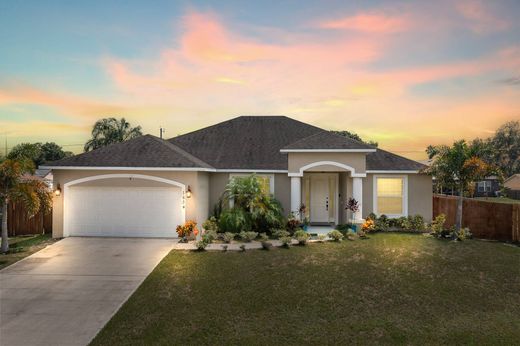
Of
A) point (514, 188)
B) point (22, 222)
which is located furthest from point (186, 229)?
point (514, 188)

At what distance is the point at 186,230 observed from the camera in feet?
46.2

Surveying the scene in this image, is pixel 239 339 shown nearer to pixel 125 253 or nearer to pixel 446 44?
pixel 125 253

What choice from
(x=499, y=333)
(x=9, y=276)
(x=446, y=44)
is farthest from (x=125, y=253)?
(x=446, y=44)

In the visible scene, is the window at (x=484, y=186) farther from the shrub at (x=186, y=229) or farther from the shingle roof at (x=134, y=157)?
the shrub at (x=186, y=229)

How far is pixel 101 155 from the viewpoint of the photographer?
15.7 metres

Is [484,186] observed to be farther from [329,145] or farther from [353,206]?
[329,145]

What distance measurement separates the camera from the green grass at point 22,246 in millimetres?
12164

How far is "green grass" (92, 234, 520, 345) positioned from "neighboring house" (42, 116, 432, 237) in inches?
149

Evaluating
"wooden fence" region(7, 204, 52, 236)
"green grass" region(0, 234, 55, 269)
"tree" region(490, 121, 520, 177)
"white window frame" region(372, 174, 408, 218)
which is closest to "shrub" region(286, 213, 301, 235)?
"white window frame" region(372, 174, 408, 218)

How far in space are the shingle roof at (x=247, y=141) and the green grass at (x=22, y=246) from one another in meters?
8.35

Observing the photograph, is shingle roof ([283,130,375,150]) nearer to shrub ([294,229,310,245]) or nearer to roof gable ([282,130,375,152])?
roof gable ([282,130,375,152])

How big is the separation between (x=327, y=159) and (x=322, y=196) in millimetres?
2820

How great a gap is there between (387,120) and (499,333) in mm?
16716

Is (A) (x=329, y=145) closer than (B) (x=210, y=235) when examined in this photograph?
No
